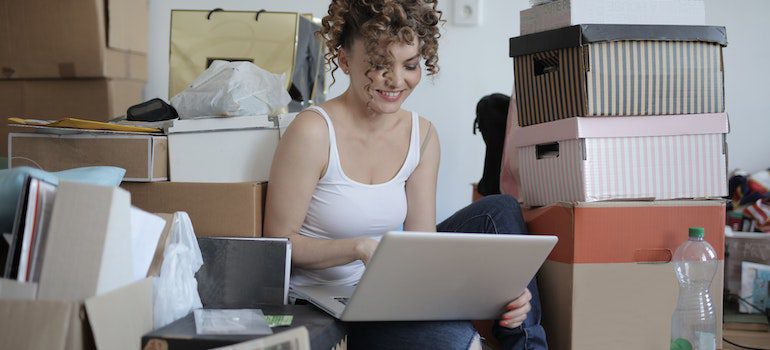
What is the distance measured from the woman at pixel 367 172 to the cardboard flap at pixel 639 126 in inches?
7.0

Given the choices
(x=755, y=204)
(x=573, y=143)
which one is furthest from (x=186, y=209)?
(x=755, y=204)

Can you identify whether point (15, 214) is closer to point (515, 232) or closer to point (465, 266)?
point (465, 266)

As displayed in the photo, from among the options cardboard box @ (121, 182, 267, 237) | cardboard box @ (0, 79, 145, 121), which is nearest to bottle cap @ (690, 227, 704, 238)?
cardboard box @ (121, 182, 267, 237)

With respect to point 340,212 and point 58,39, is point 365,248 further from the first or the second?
point 58,39

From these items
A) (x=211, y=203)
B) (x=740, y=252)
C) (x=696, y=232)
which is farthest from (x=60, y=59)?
(x=740, y=252)

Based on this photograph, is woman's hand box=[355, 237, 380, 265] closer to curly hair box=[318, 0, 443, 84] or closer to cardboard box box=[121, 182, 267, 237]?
cardboard box box=[121, 182, 267, 237]

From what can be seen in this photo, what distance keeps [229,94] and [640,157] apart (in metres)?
0.80

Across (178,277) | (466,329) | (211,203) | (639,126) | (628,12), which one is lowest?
(466,329)

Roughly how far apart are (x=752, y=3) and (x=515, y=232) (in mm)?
1333

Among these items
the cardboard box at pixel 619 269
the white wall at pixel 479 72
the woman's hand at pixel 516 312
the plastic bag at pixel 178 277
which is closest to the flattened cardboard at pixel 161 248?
the plastic bag at pixel 178 277

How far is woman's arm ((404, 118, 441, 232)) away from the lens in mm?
1565

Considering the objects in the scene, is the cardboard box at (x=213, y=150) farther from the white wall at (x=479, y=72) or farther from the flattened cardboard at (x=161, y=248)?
the white wall at (x=479, y=72)

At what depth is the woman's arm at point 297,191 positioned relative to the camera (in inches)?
54.9

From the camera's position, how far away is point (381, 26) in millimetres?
1369
